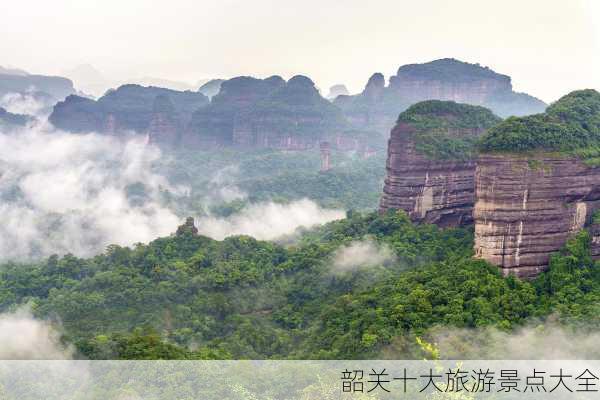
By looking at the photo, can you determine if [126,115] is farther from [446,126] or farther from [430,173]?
[430,173]

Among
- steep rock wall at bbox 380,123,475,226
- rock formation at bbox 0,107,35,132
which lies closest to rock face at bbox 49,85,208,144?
rock formation at bbox 0,107,35,132

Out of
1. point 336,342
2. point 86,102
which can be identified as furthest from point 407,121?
point 86,102

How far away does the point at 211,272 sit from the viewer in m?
54.8

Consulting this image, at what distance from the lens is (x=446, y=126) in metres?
58.6

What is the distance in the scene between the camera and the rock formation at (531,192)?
39.7 m

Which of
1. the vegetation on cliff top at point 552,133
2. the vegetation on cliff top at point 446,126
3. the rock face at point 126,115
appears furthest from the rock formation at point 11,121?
the vegetation on cliff top at point 552,133

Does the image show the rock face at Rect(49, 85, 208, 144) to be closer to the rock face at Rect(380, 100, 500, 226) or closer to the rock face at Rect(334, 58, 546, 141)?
the rock face at Rect(334, 58, 546, 141)

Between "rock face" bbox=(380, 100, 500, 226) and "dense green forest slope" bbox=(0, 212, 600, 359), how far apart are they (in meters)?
2.07

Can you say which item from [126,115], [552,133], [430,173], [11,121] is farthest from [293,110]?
[552,133]

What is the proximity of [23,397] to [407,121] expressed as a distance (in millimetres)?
39157

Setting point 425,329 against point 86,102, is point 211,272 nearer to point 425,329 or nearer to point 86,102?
point 425,329

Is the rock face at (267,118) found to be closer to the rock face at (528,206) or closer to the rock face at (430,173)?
the rock face at (430,173)

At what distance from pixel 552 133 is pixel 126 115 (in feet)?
437

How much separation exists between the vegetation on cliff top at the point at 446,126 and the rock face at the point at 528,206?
45.9 feet
